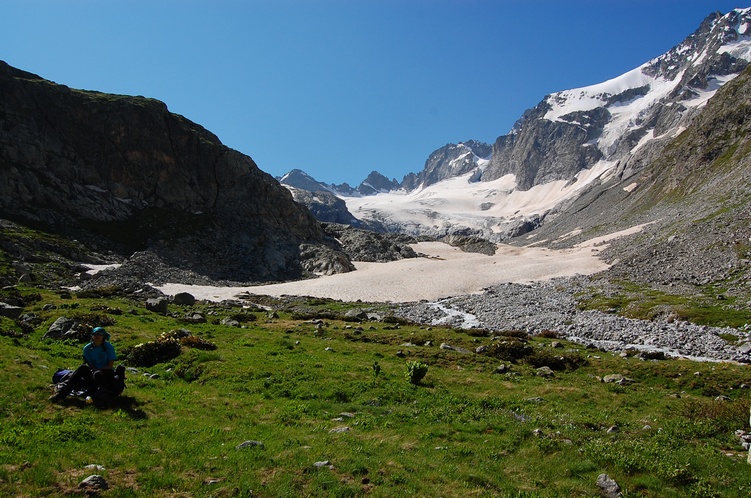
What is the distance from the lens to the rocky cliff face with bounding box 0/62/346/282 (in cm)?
8538

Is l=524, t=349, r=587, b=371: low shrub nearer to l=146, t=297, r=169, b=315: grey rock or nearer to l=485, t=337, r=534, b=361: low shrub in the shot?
l=485, t=337, r=534, b=361: low shrub

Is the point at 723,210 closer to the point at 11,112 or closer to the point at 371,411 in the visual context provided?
the point at 371,411

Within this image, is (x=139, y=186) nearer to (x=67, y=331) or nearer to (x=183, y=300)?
(x=183, y=300)

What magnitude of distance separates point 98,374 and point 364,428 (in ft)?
27.8

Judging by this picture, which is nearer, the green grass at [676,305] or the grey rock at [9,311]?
the grey rock at [9,311]

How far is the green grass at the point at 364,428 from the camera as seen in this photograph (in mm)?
9664

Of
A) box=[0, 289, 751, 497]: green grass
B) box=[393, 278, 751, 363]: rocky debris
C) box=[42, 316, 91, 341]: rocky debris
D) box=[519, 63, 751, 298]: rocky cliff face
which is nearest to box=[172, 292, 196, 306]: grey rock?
box=[393, 278, 751, 363]: rocky debris

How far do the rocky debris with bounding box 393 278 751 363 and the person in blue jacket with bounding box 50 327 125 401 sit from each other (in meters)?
30.3

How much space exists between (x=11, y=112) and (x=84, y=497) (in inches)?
4419

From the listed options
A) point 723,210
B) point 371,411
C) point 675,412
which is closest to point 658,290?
point 723,210

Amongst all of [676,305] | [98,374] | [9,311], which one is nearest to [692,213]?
[676,305]

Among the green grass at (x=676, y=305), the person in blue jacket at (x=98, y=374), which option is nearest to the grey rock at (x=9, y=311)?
the person in blue jacket at (x=98, y=374)

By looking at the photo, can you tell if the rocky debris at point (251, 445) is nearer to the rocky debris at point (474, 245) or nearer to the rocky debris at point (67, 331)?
the rocky debris at point (67, 331)

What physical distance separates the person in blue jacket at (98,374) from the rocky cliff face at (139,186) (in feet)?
245
